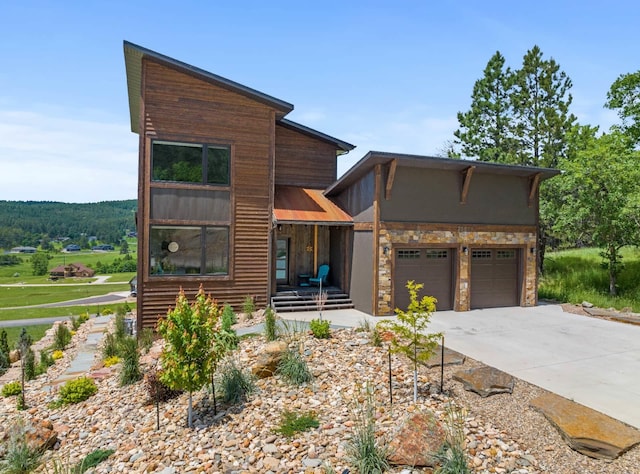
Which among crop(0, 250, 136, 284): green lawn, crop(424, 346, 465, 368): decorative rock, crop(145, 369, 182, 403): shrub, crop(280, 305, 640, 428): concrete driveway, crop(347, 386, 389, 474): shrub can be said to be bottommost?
crop(0, 250, 136, 284): green lawn

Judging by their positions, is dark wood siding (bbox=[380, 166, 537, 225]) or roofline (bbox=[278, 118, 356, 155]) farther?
roofline (bbox=[278, 118, 356, 155])

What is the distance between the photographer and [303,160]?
15.0 m

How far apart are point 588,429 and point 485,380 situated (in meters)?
1.49

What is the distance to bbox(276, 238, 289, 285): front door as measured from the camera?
46.2 feet

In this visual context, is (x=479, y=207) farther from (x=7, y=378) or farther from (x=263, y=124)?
(x=7, y=378)

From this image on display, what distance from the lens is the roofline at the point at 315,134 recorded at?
569 inches

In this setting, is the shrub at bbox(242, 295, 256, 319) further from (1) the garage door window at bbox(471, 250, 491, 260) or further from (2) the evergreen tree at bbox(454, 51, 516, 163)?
(2) the evergreen tree at bbox(454, 51, 516, 163)

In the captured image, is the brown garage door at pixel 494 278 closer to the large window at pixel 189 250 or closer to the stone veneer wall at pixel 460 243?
the stone veneer wall at pixel 460 243

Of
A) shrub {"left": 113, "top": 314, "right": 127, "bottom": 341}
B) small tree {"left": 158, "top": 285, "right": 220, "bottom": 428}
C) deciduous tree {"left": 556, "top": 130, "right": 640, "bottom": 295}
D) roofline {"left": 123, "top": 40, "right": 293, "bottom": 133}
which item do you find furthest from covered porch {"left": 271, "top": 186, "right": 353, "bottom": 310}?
deciduous tree {"left": 556, "top": 130, "right": 640, "bottom": 295}

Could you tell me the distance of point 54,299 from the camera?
48.2m

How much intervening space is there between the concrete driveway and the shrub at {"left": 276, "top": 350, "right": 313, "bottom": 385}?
3358mm

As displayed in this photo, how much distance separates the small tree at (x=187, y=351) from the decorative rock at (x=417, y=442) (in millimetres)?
2992

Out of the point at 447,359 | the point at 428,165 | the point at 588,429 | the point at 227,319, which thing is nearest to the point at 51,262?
the point at 227,319

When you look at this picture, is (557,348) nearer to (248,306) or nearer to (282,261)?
(248,306)
